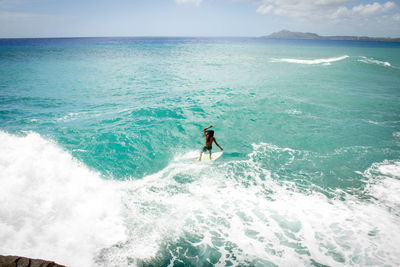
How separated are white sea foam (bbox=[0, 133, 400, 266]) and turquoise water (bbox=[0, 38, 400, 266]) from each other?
0.04 m

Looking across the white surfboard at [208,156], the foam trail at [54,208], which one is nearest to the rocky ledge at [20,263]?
the foam trail at [54,208]

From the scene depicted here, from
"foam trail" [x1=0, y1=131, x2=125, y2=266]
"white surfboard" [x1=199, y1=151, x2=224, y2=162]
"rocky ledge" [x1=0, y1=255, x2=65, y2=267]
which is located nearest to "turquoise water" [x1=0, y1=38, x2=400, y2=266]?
"foam trail" [x1=0, y1=131, x2=125, y2=266]

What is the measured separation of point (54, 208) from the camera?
7102 millimetres

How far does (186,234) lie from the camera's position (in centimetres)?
661

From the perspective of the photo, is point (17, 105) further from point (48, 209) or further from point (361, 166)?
point (361, 166)

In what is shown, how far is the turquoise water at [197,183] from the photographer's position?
6133 millimetres

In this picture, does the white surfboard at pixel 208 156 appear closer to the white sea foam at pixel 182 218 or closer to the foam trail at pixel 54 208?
the white sea foam at pixel 182 218

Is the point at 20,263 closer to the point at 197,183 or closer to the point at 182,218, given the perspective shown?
the point at 182,218

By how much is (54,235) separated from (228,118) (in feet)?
40.8

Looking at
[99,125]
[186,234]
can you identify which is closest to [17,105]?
Answer: [99,125]

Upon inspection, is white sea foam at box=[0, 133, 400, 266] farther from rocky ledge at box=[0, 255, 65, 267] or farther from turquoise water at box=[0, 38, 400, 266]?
rocky ledge at box=[0, 255, 65, 267]

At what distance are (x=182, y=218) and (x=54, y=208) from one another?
460 centimetres

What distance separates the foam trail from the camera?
5848 millimetres

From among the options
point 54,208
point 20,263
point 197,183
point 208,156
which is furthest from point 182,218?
point 54,208
